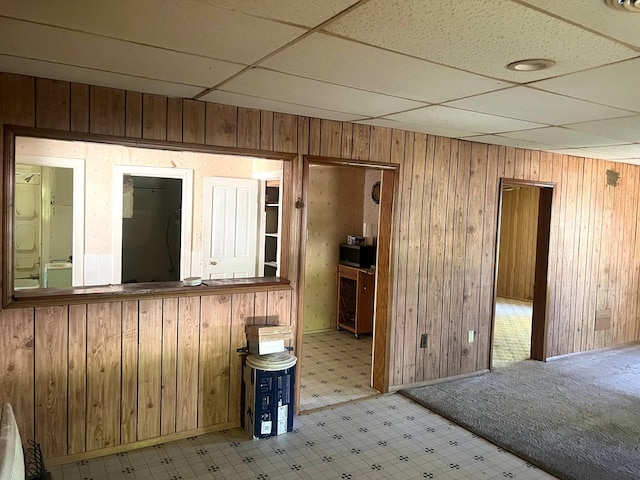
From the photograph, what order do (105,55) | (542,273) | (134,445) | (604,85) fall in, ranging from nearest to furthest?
(105,55) < (604,85) < (134,445) < (542,273)

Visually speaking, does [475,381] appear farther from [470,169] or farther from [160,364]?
[160,364]

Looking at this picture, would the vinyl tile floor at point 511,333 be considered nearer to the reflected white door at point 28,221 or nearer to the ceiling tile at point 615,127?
the ceiling tile at point 615,127

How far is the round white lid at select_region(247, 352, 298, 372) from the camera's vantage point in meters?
3.28

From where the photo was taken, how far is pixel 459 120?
3502 mm

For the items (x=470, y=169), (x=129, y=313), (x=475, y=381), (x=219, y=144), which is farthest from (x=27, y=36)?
(x=475, y=381)

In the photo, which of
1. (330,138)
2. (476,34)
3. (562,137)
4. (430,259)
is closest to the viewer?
(476,34)

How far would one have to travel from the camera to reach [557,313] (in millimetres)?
5348

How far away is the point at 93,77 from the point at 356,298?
4081 millimetres

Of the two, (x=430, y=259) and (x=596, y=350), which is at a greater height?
(x=430, y=259)

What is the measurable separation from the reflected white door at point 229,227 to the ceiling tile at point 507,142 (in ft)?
8.42

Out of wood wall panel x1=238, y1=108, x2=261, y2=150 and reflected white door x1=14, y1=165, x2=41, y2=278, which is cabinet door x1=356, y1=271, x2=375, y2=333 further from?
reflected white door x1=14, y1=165, x2=41, y2=278

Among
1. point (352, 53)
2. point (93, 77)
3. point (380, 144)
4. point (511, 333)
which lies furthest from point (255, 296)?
point (511, 333)

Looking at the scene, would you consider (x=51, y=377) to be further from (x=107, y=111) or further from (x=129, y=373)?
(x=107, y=111)

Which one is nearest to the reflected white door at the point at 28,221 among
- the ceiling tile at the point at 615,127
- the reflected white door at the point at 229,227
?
the reflected white door at the point at 229,227
